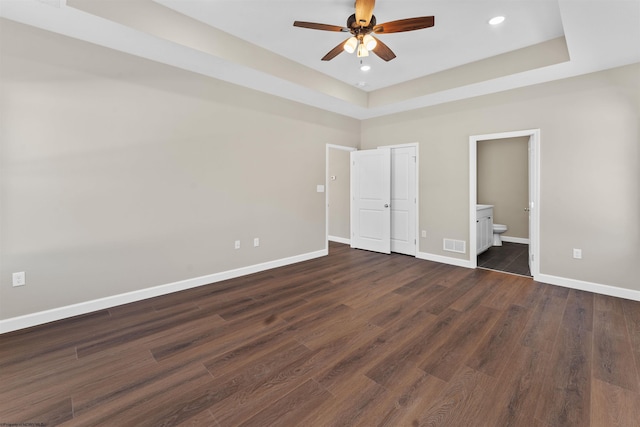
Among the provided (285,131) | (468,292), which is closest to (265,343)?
(468,292)

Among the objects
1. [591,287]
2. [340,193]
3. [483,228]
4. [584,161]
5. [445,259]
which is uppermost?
[584,161]

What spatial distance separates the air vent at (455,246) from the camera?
4.80 metres

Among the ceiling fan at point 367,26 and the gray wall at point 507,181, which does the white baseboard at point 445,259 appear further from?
the ceiling fan at point 367,26

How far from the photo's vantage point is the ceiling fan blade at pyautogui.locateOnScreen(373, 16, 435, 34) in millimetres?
2424

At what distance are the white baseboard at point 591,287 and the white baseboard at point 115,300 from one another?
4.05 meters

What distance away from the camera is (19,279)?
2658mm

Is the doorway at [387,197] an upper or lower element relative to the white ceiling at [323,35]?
lower

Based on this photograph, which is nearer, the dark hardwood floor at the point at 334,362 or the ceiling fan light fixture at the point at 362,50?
the dark hardwood floor at the point at 334,362

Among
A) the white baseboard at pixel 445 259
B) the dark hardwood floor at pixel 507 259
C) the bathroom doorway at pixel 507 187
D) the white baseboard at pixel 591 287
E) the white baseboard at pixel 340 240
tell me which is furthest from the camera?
the white baseboard at pixel 340 240

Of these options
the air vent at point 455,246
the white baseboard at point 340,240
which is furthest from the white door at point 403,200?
the white baseboard at point 340,240

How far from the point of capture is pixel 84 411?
1669mm

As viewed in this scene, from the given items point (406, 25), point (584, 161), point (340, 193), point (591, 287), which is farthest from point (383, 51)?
point (340, 193)

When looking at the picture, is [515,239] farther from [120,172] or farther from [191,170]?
[120,172]

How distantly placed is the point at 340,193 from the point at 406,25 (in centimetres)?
458
